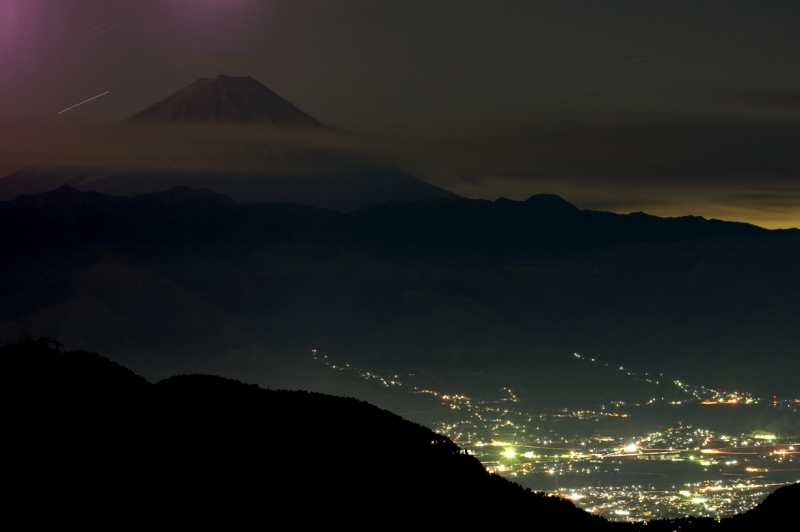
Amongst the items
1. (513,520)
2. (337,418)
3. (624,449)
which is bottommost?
(624,449)

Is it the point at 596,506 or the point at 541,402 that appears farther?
the point at 541,402

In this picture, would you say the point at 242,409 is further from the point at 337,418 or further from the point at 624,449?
the point at 624,449

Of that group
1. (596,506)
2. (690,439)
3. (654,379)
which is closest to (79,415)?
(596,506)

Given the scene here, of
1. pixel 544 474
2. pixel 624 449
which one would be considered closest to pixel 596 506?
pixel 544 474

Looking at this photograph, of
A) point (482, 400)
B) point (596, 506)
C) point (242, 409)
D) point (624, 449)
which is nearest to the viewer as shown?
point (242, 409)

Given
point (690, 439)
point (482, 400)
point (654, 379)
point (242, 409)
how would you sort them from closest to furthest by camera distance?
point (242, 409) < point (690, 439) < point (482, 400) < point (654, 379)

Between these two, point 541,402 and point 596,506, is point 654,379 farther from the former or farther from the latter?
point 596,506

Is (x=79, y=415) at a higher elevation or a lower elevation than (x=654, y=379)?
higher
